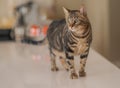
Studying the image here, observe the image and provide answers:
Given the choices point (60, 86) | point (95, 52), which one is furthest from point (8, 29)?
point (60, 86)

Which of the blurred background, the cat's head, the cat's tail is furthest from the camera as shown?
the cat's tail

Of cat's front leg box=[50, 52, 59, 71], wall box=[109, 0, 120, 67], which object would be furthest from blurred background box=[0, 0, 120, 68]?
cat's front leg box=[50, 52, 59, 71]

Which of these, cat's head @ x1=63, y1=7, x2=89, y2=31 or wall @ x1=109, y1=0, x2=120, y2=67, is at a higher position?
cat's head @ x1=63, y1=7, x2=89, y2=31

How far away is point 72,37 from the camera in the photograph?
711mm

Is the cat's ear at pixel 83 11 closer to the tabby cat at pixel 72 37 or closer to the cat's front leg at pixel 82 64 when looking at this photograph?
the tabby cat at pixel 72 37

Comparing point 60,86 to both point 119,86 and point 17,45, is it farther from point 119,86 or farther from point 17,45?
point 17,45

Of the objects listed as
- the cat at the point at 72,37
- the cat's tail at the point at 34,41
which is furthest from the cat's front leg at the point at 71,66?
the cat's tail at the point at 34,41

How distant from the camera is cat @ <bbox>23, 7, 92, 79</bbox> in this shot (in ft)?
2.27

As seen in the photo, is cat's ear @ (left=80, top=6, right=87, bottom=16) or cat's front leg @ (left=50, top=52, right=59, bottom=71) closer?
cat's ear @ (left=80, top=6, right=87, bottom=16)

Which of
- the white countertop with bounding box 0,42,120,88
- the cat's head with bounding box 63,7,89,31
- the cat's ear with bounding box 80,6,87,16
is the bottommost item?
the white countertop with bounding box 0,42,120,88

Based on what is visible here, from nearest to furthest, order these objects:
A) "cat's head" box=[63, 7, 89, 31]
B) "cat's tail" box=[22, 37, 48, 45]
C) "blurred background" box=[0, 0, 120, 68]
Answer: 1. "cat's head" box=[63, 7, 89, 31]
2. "blurred background" box=[0, 0, 120, 68]
3. "cat's tail" box=[22, 37, 48, 45]

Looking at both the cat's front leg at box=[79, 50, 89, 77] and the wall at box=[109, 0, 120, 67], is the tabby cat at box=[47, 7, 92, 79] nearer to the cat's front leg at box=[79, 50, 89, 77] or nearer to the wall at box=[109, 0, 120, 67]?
the cat's front leg at box=[79, 50, 89, 77]

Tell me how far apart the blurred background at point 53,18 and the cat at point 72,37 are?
0.14ft

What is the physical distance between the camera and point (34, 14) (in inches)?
54.1
